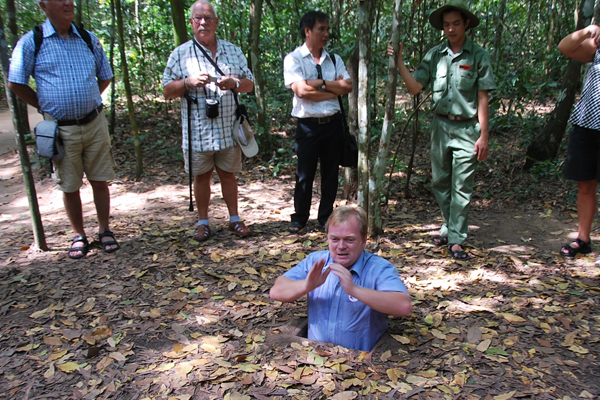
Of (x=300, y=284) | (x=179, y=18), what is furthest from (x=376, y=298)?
(x=179, y=18)

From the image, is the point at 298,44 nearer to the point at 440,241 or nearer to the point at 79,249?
the point at 440,241

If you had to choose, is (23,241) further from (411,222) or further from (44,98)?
(411,222)

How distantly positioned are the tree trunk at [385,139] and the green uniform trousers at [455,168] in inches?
18.9

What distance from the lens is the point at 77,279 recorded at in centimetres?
397

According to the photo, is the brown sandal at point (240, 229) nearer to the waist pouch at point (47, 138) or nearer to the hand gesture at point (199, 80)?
the hand gesture at point (199, 80)

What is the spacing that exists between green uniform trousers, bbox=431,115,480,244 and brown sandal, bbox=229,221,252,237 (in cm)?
198

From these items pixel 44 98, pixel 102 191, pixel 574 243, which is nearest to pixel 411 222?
pixel 574 243

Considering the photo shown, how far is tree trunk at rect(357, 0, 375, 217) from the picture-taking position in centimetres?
417

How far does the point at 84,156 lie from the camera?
4.30 meters

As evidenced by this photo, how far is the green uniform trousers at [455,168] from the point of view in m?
4.19

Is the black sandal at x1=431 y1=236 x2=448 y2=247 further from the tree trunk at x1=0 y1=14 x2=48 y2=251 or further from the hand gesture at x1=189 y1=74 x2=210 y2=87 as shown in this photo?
the tree trunk at x1=0 y1=14 x2=48 y2=251

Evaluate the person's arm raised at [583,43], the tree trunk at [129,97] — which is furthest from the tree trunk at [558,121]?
the tree trunk at [129,97]

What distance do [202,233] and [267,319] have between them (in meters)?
1.65

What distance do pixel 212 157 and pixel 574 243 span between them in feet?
11.7
